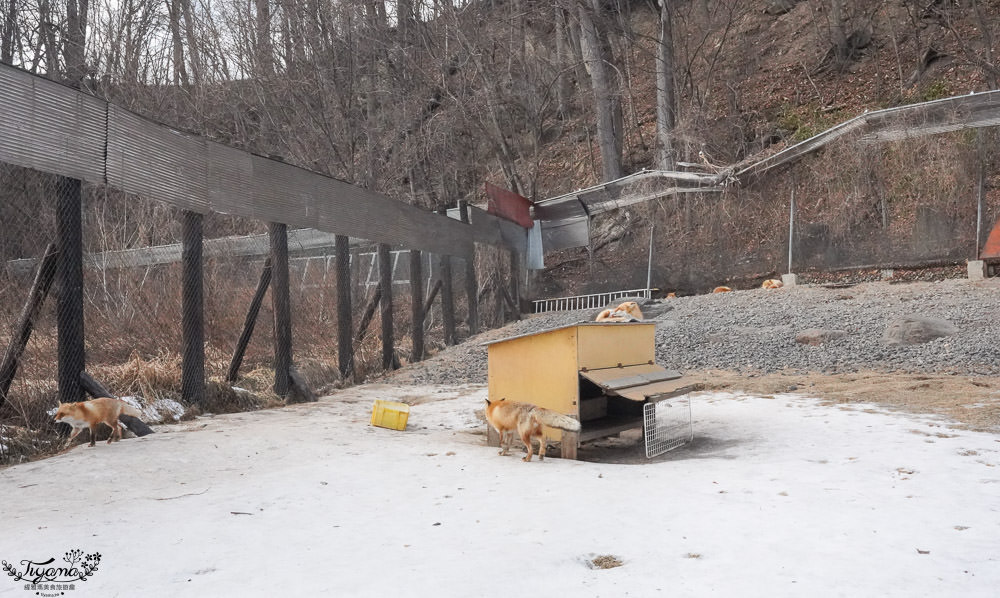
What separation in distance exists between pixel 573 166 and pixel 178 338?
2097cm

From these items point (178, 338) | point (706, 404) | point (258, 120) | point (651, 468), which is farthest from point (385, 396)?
point (258, 120)

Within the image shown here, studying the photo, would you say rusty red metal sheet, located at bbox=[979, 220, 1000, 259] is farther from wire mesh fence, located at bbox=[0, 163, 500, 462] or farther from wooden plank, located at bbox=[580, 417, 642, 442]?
wooden plank, located at bbox=[580, 417, 642, 442]

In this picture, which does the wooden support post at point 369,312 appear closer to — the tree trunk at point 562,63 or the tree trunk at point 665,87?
the tree trunk at point 665,87

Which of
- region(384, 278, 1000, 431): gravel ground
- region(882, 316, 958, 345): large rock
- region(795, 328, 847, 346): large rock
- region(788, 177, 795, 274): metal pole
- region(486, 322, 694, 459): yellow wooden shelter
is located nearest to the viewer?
region(486, 322, 694, 459): yellow wooden shelter

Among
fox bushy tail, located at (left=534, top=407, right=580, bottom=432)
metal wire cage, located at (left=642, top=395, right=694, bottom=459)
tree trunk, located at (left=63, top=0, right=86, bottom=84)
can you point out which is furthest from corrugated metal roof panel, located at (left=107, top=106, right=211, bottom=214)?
tree trunk, located at (left=63, top=0, right=86, bottom=84)

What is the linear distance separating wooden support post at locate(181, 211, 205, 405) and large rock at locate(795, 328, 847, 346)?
8.67m

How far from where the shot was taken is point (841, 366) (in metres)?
10.4

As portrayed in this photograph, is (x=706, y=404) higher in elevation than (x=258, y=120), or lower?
lower

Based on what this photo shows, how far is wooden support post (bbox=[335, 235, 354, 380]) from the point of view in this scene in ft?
35.3

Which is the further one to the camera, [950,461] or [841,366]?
[841,366]

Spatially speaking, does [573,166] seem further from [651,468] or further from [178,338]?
[651,468]

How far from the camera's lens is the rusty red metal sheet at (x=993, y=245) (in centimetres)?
1434

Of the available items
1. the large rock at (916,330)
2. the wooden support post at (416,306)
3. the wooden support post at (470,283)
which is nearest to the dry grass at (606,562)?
the large rock at (916,330)

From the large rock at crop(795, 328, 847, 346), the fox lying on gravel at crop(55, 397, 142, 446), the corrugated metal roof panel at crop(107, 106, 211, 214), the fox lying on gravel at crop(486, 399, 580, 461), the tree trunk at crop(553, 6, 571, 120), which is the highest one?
the tree trunk at crop(553, 6, 571, 120)
